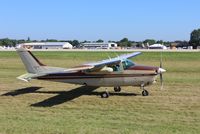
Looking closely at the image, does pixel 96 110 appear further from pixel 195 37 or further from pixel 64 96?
pixel 195 37

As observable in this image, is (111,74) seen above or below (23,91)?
above

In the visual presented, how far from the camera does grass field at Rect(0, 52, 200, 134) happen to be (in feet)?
31.6

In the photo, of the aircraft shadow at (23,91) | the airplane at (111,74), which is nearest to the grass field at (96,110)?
the aircraft shadow at (23,91)

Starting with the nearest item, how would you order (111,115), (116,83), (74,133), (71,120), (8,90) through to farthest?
(74,133) → (71,120) → (111,115) → (116,83) → (8,90)

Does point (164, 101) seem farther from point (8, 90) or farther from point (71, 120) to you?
point (8, 90)

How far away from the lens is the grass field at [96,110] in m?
9.62

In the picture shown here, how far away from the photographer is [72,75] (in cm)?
1589

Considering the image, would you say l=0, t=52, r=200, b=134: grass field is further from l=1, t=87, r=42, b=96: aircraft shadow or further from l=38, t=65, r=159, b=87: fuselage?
l=38, t=65, r=159, b=87: fuselage

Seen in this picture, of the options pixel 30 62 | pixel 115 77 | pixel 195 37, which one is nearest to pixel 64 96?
pixel 115 77

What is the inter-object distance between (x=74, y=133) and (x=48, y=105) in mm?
4362

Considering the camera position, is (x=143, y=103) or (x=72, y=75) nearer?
(x=143, y=103)

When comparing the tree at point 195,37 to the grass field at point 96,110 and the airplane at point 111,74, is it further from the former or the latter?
the airplane at point 111,74

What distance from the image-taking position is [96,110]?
1227cm

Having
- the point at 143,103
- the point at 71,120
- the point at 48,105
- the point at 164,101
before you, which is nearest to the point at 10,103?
→ the point at 48,105
